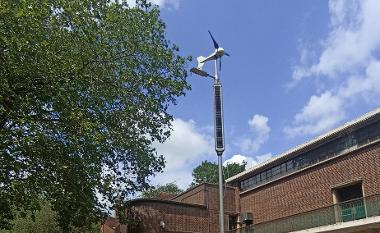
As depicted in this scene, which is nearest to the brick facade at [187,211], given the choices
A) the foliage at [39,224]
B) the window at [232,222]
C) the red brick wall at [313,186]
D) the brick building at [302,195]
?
the brick building at [302,195]

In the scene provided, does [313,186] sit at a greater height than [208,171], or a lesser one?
lesser

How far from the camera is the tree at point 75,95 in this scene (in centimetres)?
1880

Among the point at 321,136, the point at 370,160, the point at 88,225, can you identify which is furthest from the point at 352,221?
the point at 88,225

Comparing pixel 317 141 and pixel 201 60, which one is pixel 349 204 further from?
pixel 201 60

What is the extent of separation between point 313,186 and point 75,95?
16.3 m

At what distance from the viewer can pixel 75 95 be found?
20031mm

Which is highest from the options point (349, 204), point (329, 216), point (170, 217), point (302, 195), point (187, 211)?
point (302, 195)

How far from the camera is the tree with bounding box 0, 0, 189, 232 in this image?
1880 centimetres

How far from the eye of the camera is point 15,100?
18984mm

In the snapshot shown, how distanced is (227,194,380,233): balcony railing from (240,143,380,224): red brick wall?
1.72m

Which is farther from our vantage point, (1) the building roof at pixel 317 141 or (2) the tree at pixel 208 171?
(2) the tree at pixel 208 171

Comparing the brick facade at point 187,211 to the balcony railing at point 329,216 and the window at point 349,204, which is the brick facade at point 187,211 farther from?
the window at point 349,204

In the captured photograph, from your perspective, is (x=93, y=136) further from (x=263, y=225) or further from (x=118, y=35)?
(x=263, y=225)

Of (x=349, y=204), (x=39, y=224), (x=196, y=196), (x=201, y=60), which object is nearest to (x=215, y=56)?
(x=201, y=60)
